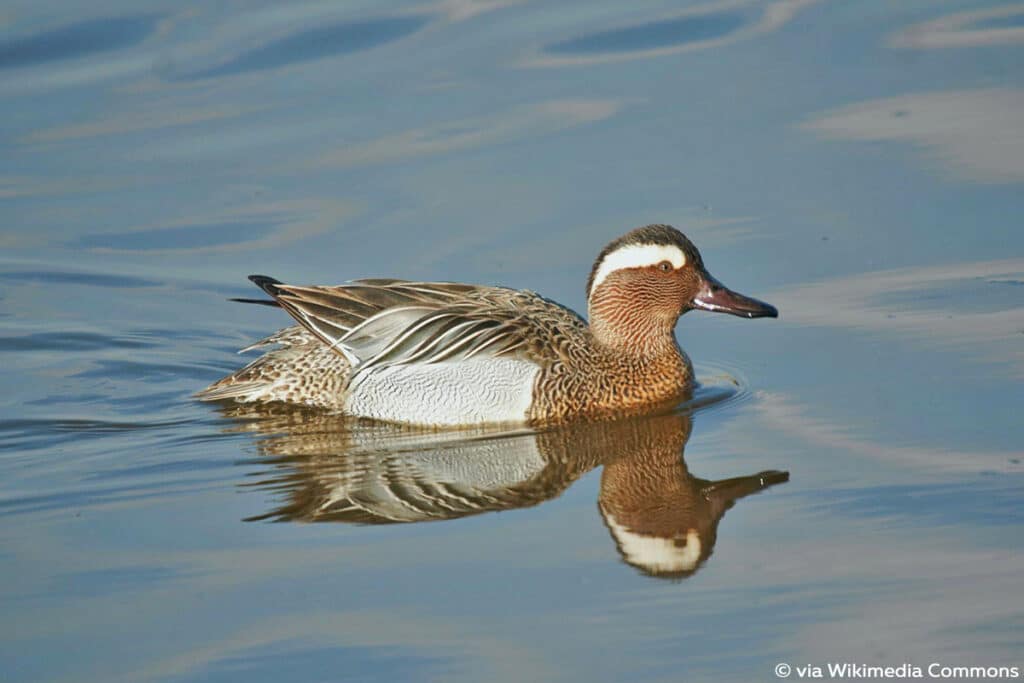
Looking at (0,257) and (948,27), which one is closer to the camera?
(0,257)

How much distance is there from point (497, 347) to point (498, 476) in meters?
1.41

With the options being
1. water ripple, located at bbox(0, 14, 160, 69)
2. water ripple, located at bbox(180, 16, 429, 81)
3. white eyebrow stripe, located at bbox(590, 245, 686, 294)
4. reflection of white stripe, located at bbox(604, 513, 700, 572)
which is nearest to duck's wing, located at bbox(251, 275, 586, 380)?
white eyebrow stripe, located at bbox(590, 245, 686, 294)

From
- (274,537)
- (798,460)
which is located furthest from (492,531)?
(798,460)

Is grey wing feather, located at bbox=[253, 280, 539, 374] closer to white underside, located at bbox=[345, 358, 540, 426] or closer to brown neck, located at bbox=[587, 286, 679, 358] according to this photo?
white underside, located at bbox=[345, 358, 540, 426]

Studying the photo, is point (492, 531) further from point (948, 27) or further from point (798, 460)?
point (948, 27)

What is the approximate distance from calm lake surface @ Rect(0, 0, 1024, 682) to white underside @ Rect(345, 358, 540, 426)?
257 mm

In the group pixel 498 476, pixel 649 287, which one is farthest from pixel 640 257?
pixel 498 476

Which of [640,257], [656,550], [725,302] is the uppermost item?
[640,257]

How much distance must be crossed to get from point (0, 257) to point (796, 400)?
5590mm

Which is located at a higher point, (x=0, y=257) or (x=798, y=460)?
(x=0, y=257)

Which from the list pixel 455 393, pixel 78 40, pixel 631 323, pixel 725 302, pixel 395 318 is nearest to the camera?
pixel 455 393

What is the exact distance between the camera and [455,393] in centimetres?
922

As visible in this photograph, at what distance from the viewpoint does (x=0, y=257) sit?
1136cm

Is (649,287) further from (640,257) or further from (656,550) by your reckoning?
(656,550)
